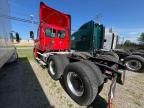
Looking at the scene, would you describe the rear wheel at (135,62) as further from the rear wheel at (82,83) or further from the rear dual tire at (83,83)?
the rear wheel at (82,83)

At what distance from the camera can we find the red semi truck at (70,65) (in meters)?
2.60

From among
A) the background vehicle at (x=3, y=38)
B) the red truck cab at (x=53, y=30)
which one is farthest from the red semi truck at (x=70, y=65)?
the background vehicle at (x=3, y=38)

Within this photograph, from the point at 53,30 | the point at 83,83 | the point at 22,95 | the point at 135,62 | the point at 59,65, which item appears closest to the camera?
the point at 83,83

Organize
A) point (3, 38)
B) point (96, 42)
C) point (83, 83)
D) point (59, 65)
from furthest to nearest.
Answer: point (96, 42)
point (59, 65)
point (3, 38)
point (83, 83)

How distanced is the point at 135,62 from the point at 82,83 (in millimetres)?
4261

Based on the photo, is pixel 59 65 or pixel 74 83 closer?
pixel 74 83

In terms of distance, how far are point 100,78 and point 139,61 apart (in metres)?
3.99

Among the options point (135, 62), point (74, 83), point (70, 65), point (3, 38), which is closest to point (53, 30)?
point (3, 38)

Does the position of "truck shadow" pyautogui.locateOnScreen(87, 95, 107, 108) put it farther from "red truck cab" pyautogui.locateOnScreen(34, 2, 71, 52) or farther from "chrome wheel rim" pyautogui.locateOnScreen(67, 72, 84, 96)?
"red truck cab" pyautogui.locateOnScreen(34, 2, 71, 52)

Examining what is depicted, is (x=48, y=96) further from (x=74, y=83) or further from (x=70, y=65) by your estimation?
(x=70, y=65)

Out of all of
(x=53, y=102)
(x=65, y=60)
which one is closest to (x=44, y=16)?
(x=65, y=60)

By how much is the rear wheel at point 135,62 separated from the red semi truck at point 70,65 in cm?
238

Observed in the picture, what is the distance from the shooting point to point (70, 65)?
313cm

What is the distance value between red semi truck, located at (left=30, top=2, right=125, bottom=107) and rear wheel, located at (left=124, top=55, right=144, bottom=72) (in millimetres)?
2382
